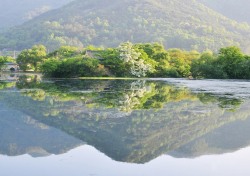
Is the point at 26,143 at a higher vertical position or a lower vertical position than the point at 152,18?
lower

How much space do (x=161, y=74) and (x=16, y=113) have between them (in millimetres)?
46933

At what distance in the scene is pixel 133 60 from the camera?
178 ft

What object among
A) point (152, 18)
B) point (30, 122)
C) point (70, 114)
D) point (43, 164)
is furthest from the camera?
point (152, 18)

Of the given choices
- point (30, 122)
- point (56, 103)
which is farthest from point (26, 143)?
point (56, 103)

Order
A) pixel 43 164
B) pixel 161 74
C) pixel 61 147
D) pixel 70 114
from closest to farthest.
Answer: pixel 43 164, pixel 61 147, pixel 70 114, pixel 161 74

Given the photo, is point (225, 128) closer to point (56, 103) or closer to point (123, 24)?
point (56, 103)

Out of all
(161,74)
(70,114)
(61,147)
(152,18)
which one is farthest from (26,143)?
(152,18)

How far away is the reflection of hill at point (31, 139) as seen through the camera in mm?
8555

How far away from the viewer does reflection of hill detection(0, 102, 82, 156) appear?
337 inches

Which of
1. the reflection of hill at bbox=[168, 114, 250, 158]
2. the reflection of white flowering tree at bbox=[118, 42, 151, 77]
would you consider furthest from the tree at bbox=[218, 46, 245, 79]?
the reflection of hill at bbox=[168, 114, 250, 158]

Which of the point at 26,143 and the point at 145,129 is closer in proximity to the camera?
the point at 26,143

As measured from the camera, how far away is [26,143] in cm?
923

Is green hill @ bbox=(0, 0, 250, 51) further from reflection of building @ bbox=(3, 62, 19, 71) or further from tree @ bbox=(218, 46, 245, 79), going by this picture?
tree @ bbox=(218, 46, 245, 79)

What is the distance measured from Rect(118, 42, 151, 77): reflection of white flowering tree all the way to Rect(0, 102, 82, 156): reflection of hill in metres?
41.8
